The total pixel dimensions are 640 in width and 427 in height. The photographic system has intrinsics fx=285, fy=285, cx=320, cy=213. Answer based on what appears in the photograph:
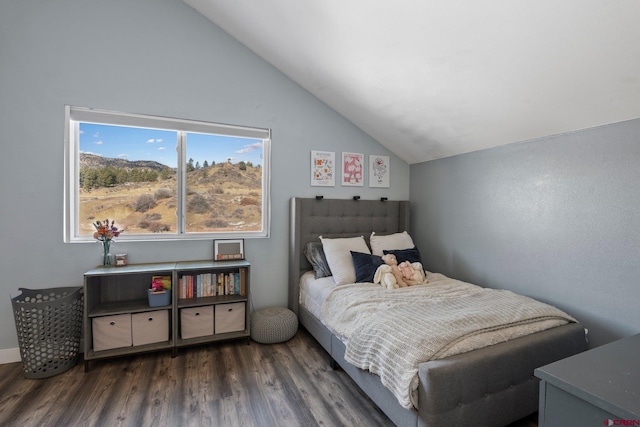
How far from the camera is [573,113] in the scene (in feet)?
6.39

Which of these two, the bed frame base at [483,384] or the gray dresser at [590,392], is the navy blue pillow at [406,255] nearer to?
the bed frame base at [483,384]

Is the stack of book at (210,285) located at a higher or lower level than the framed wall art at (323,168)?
lower

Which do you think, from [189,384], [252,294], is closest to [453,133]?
[252,294]

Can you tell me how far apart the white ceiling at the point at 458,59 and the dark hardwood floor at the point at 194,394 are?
2046 millimetres

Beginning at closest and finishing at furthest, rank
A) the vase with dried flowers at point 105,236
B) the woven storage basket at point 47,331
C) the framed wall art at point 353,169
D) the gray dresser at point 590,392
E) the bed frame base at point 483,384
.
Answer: the gray dresser at point 590,392
the bed frame base at point 483,384
the woven storage basket at point 47,331
the vase with dried flowers at point 105,236
the framed wall art at point 353,169

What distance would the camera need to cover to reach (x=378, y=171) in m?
3.51

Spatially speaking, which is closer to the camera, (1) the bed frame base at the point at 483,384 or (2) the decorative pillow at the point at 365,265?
(1) the bed frame base at the point at 483,384

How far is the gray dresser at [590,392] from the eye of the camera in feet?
2.76

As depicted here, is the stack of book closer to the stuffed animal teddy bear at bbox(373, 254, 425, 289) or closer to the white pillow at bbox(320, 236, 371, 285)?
the white pillow at bbox(320, 236, 371, 285)

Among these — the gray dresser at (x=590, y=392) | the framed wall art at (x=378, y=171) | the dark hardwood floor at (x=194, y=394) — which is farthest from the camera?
the framed wall art at (x=378, y=171)

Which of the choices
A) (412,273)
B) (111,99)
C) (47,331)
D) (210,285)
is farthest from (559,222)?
(47,331)

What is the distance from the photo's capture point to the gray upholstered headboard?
2.99 m

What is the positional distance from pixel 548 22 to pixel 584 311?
6.27 feet

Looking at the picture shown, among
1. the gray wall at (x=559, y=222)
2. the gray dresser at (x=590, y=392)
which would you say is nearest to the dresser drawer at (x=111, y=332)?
the gray dresser at (x=590, y=392)
